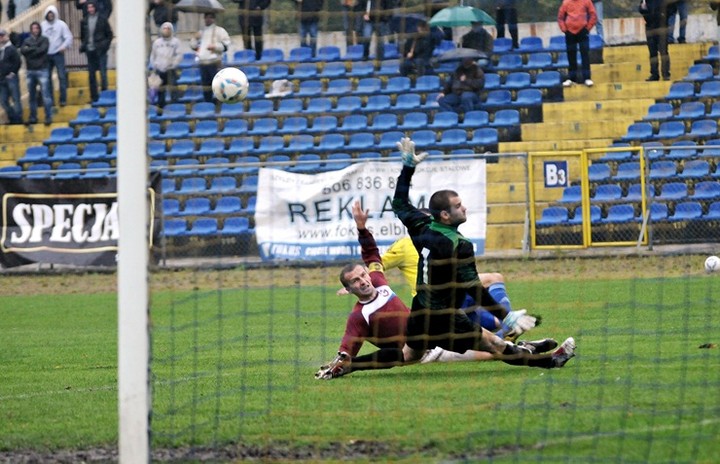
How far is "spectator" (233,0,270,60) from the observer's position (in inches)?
433

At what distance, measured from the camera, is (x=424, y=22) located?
1288cm

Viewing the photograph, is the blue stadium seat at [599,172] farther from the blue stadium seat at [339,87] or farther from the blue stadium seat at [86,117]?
the blue stadium seat at [86,117]

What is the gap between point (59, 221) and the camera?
21.0m

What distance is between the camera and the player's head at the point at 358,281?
995 cm

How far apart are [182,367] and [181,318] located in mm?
4630

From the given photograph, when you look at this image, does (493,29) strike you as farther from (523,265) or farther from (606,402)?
(523,265)

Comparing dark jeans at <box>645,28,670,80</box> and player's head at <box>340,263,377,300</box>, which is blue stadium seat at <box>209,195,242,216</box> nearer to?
dark jeans at <box>645,28,670,80</box>

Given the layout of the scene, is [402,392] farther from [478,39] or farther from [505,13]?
[478,39]

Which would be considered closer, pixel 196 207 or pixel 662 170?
pixel 662 170

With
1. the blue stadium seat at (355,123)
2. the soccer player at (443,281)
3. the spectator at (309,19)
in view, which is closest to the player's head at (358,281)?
the soccer player at (443,281)

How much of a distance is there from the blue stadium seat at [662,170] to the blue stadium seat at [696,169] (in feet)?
0.69

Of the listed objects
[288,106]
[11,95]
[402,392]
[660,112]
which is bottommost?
[402,392]

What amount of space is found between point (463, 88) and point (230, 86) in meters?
5.76

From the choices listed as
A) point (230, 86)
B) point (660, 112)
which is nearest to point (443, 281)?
point (230, 86)
